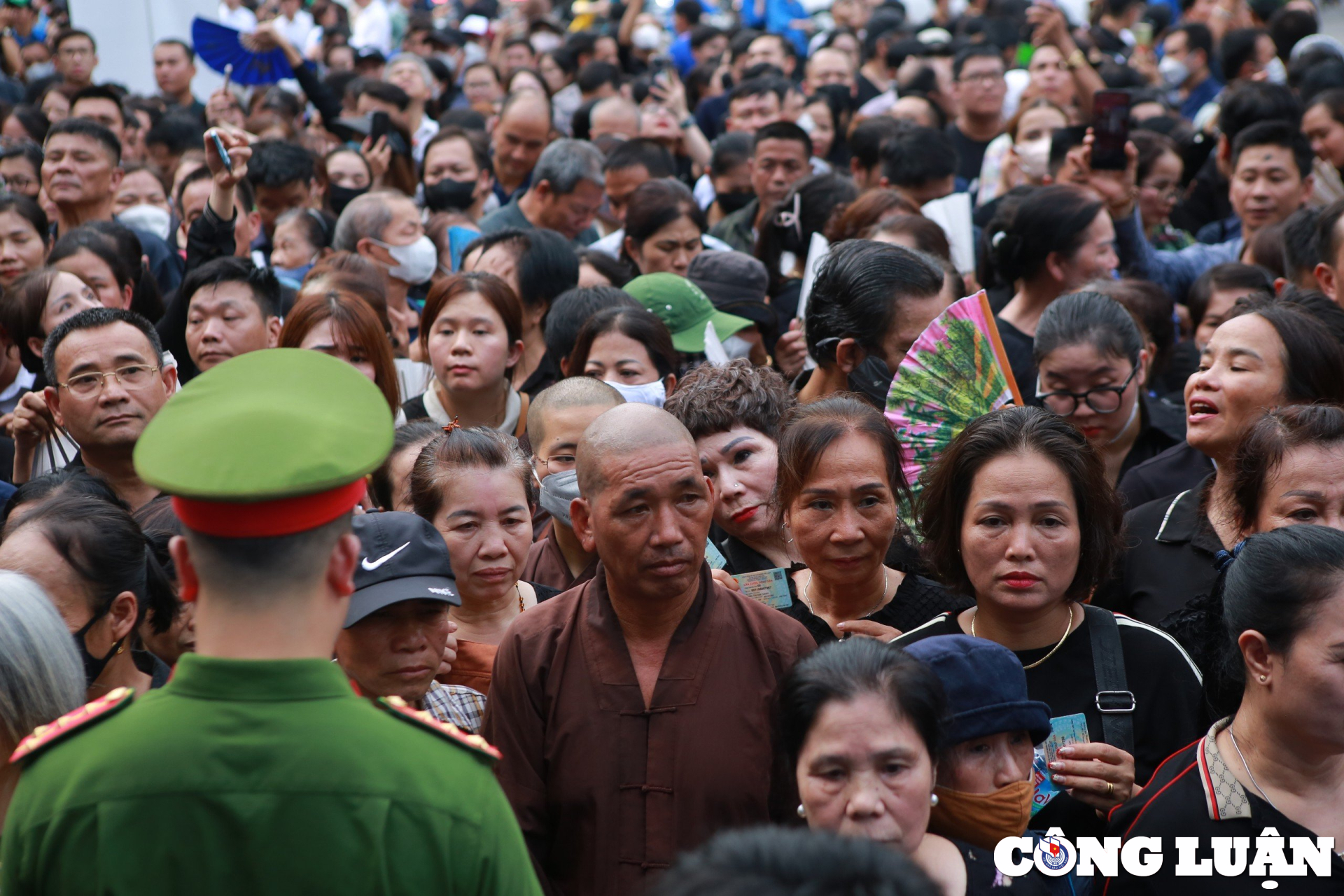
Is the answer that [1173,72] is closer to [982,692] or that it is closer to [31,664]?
[982,692]

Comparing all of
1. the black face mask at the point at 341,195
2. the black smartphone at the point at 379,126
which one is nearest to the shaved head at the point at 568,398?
the black face mask at the point at 341,195

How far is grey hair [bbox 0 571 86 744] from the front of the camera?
2379 millimetres

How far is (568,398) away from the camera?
402 cm

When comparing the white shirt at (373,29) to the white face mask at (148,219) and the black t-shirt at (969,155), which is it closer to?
the white face mask at (148,219)

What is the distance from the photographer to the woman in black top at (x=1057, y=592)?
287 cm

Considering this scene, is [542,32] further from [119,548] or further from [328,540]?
[328,540]

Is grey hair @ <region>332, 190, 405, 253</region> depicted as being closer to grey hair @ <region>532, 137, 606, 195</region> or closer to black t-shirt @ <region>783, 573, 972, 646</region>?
grey hair @ <region>532, 137, 606, 195</region>

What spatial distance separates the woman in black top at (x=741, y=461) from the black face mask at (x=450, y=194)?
4.18m

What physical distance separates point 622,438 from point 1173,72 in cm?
1123

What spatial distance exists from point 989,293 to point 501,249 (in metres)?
2.15

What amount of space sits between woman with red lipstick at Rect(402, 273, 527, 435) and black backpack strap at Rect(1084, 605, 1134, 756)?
94.8 inches

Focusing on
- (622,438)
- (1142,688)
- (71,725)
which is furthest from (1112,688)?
(71,725)

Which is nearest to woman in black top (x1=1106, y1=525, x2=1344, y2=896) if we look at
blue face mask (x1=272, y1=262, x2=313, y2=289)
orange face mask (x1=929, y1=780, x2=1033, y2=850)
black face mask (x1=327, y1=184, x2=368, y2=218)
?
orange face mask (x1=929, y1=780, x2=1033, y2=850)

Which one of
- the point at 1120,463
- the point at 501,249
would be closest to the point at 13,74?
the point at 501,249
